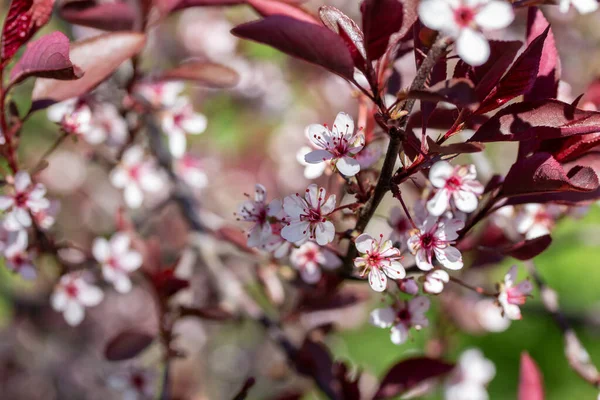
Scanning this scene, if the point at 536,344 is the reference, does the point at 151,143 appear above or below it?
above

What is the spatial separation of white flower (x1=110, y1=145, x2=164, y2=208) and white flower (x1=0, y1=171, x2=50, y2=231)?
0.38 meters

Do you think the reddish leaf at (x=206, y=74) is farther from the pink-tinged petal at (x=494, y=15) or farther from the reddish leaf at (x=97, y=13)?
the pink-tinged petal at (x=494, y=15)

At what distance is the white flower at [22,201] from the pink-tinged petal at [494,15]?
716mm

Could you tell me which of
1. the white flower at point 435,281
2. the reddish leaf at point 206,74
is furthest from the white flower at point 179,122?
the white flower at point 435,281

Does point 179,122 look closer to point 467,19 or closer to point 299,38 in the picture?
point 299,38

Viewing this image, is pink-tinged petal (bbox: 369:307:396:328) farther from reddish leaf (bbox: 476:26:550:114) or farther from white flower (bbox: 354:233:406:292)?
reddish leaf (bbox: 476:26:550:114)

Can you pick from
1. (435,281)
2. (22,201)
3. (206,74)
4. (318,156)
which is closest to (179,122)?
(206,74)

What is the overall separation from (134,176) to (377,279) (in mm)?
773

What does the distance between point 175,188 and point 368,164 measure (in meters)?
0.76

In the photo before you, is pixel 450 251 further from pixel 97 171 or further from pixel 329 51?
pixel 97 171

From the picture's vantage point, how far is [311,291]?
1.15 meters

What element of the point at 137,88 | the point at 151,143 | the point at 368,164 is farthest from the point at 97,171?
the point at 368,164

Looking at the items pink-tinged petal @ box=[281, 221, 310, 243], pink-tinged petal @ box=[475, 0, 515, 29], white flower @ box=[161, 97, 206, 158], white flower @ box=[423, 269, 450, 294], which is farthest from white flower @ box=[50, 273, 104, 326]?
pink-tinged petal @ box=[475, 0, 515, 29]

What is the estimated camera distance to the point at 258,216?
0.92m
